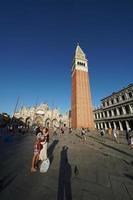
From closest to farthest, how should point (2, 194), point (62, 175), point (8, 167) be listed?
point (2, 194), point (62, 175), point (8, 167)

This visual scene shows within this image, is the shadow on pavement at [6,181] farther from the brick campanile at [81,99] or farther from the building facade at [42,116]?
the building facade at [42,116]

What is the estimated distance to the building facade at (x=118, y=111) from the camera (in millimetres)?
32894

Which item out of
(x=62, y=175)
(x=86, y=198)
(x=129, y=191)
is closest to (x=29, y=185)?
(x=62, y=175)

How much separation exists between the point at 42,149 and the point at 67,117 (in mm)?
68546

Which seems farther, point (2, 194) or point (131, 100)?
point (131, 100)

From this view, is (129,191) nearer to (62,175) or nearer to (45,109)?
(62,175)

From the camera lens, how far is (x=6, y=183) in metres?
3.46

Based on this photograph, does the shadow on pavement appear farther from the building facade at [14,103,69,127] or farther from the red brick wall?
the building facade at [14,103,69,127]

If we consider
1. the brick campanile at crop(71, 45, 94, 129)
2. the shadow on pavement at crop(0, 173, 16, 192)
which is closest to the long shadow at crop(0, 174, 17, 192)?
the shadow on pavement at crop(0, 173, 16, 192)

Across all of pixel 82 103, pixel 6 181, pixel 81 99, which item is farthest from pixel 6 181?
pixel 81 99

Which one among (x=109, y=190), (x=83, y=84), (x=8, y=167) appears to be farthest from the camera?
(x=83, y=84)

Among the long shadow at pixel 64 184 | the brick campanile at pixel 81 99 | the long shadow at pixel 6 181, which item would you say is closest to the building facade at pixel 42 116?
the brick campanile at pixel 81 99

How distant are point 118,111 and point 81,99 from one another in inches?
564

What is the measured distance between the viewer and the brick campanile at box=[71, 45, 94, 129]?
138 feet
